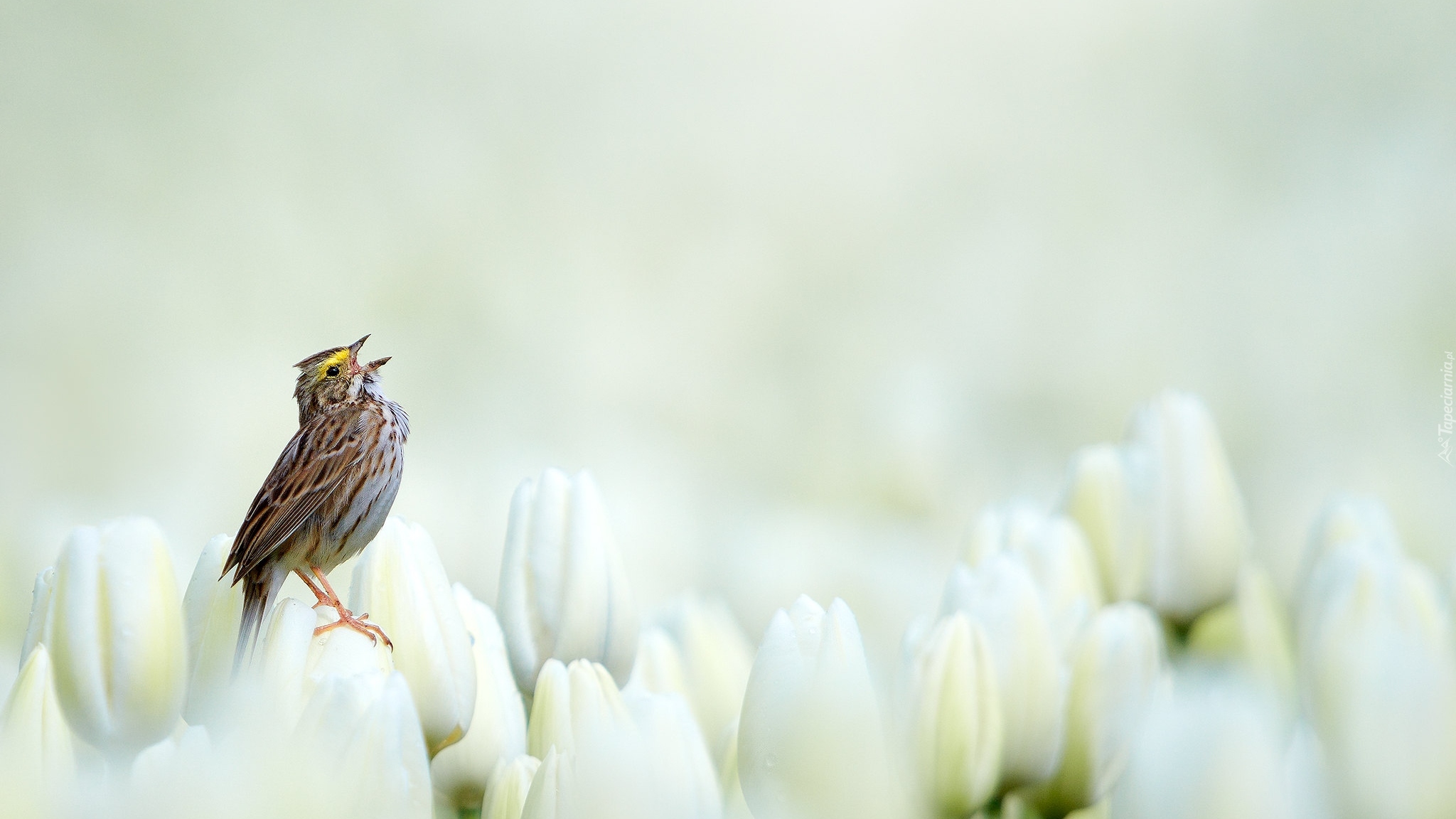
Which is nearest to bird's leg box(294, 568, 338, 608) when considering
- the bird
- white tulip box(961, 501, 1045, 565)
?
the bird

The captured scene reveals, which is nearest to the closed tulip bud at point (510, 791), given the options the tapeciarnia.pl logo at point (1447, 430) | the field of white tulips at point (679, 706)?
the field of white tulips at point (679, 706)

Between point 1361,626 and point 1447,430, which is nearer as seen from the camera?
point 1361,626

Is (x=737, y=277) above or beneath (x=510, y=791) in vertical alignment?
above

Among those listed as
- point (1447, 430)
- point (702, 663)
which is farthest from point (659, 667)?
point (1447, 430)

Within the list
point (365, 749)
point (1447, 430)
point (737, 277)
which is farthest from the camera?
point (737, 277)

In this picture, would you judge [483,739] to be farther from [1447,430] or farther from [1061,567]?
[1447,430]

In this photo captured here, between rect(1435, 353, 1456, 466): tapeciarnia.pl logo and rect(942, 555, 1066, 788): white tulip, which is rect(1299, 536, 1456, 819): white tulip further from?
rect(1435, 353, 1456, 466): tapeciarnia.pl logo

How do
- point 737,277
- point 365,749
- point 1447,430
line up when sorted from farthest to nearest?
1. point 737,277
2. point 1447,430
3. point 365,749
